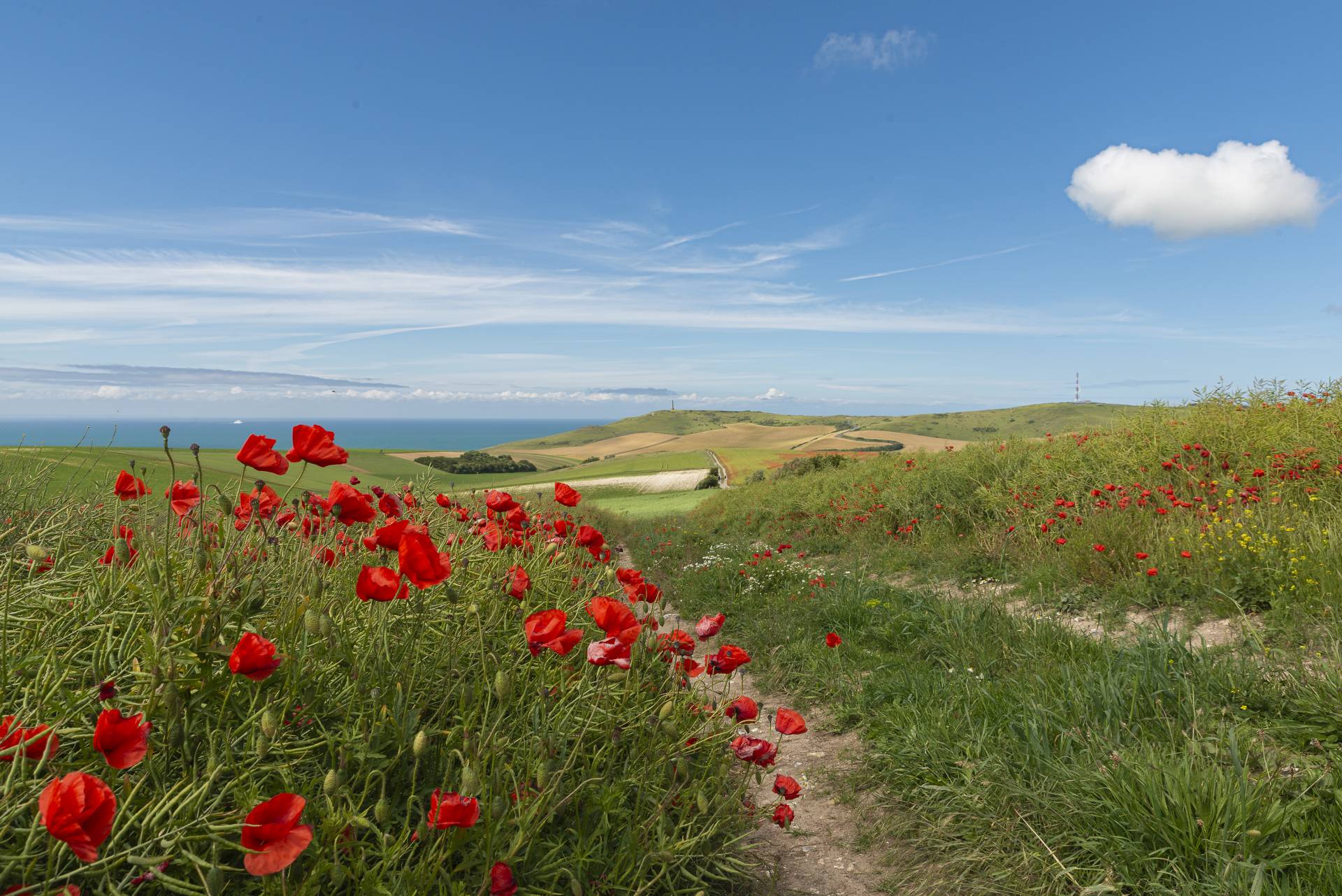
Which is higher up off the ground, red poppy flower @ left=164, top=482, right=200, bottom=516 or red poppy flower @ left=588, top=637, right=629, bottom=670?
red poppy flower @ left=164, top=482, right=200, bottom=516

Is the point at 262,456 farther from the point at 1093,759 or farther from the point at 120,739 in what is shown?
the point at 1093,759

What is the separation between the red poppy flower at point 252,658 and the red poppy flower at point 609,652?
0.93m

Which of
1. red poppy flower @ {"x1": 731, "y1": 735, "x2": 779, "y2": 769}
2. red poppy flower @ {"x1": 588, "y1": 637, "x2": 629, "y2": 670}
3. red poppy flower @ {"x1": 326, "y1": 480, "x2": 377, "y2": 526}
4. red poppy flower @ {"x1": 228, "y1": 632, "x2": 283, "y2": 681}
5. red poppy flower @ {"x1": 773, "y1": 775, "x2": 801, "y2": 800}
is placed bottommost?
A: red poppy flower @ {"x1": 773, "y1": 775, "x2": 801, "y2": 800}

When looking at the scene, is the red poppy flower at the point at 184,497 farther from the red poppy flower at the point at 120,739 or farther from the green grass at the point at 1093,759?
the green grass at the point at 1093,759

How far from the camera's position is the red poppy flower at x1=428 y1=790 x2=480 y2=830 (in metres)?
1.74

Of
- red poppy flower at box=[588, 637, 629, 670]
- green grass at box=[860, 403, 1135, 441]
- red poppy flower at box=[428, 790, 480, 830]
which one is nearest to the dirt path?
red poppy flower at box=[588, 637, 629, 670]

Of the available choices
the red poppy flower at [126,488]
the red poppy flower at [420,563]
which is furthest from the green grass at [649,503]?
the red poppy flower at [420,563]

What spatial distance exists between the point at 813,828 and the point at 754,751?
1462mm

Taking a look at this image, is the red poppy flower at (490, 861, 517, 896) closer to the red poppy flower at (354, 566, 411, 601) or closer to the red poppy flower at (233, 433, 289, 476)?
the red poppy flower at (354, 566, 411, 601)

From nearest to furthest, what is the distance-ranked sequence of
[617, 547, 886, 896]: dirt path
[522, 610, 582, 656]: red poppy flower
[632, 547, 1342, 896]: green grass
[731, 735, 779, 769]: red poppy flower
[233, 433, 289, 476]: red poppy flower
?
[233, 433, 289, 476]: red poppy flower → [522, 610, 582, 656]: red poppy flower → [632, 547, 1342, 896]: green grass → [731, 735, 779, 769]: red poppy flower → [617, 547, 886, 896]: dirt path

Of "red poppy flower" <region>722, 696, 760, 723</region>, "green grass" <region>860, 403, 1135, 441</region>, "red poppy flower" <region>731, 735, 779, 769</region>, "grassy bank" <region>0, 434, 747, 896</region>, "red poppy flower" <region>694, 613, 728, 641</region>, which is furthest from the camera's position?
"green grass" <region>860, 403, 1135, 441</region>

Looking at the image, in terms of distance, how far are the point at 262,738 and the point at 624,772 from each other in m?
1.35

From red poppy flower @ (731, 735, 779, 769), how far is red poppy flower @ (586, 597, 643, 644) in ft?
2.52

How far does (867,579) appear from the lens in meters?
8.27
